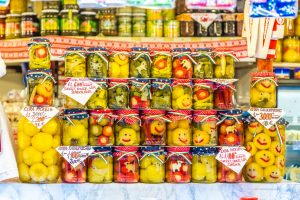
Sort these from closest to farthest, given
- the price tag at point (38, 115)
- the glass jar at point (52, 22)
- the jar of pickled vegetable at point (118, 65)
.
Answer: the price tag at point (38, 115), the jar of pickled vegetable at point (118, 65), the glass jar at point (52, 22)

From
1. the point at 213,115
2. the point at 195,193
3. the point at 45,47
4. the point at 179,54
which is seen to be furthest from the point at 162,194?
the point at 45,47

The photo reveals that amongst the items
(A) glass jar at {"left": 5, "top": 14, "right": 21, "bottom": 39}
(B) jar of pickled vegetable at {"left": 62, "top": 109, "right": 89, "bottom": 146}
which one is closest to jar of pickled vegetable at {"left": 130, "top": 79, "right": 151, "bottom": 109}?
(B) jar of pickled vegetable at {"left": 62, "top": 109, "right": 89, "bottom": 146}

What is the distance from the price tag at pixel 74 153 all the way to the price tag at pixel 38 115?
0.14 m

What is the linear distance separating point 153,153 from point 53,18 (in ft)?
8.64

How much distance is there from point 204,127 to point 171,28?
2.42 m

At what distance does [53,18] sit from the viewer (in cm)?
507

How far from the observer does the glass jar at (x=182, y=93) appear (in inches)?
110

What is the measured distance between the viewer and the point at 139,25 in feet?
16.7

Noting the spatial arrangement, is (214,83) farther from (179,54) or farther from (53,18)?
(53,18)

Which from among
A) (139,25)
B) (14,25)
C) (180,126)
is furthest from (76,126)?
(14,25)

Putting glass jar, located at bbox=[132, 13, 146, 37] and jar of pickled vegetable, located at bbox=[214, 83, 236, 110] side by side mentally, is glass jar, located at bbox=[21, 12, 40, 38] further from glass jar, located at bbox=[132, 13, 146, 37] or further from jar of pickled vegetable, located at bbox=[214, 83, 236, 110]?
jar of pickled vegetable, located at bbox=[214, 83, 236, 110]

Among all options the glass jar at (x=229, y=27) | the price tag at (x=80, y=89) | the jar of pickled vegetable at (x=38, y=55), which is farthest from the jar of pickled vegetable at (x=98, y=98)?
the glass jar at (x=229, y=27)

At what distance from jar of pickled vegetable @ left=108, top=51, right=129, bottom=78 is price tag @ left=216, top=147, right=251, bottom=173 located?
58cm

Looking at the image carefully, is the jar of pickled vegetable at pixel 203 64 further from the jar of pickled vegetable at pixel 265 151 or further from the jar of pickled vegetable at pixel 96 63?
the jar of pickled vegetable at pixel 96 63
